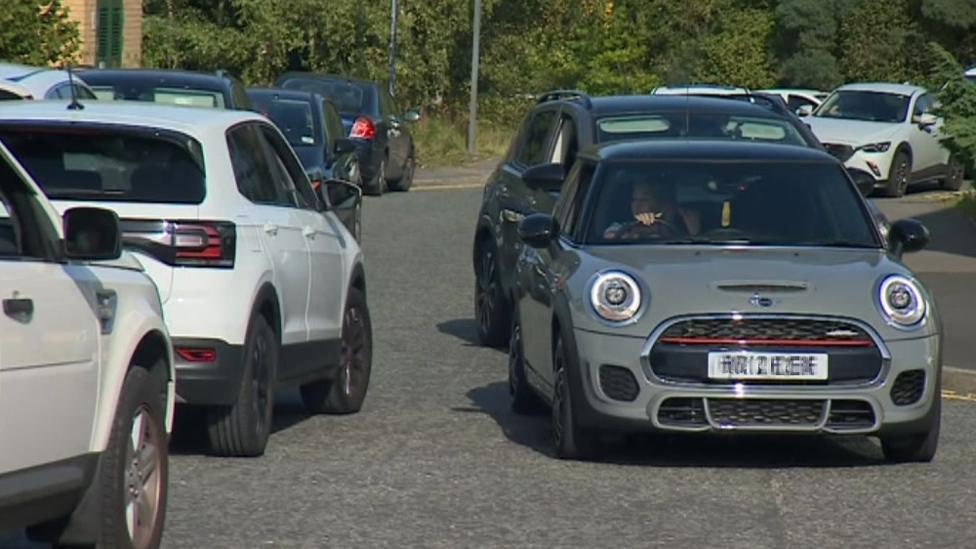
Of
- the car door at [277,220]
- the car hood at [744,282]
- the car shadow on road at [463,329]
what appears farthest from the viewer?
the car shadow on road at [463,329]

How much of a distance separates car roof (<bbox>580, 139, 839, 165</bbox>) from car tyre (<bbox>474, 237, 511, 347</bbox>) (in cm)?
361

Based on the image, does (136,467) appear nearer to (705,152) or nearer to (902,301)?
(902,301)


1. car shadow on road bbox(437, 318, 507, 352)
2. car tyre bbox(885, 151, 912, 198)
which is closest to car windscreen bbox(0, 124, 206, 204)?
car shadow on road bbox(437, 318, 507, 352)

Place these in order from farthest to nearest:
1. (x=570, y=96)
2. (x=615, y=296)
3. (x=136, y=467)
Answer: (x=570, y=96) < (x=615, y=296) < (x=136, y=467)

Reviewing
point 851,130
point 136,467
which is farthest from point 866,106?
point 136,467

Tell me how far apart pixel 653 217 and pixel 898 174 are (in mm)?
23768

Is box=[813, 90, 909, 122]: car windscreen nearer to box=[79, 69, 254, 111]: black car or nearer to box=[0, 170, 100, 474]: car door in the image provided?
box=[79, 69, 254, 111]: black car

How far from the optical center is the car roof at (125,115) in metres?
10.6

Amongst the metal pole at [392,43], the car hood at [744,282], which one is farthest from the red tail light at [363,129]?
the car hood at [744,282]

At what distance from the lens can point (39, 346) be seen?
22.9 ft

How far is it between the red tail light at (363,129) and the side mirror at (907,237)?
19567 mm

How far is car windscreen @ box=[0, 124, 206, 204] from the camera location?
10578 mm

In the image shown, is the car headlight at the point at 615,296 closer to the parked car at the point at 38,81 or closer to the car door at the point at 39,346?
the car door at the point at 39,346

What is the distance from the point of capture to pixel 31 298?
22.8ft
